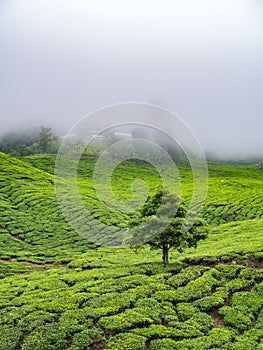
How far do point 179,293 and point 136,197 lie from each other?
51.0 metres

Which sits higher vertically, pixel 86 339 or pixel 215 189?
pixel 215 189

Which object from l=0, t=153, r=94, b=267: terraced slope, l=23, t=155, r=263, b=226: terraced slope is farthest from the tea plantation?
l=23, t=155, r=263, b=226: terraced slope

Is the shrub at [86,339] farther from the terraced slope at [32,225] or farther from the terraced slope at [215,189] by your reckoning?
the terraced slope at [215,189]

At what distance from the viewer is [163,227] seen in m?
26.7

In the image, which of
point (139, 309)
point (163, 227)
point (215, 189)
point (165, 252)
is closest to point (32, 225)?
point (165, 252)

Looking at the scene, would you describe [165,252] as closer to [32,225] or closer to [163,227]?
[163,227]

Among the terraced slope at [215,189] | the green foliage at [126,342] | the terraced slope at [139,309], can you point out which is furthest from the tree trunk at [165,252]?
the terraced slope at [215,189]

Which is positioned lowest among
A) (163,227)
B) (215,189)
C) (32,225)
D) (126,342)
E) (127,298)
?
(126,342)

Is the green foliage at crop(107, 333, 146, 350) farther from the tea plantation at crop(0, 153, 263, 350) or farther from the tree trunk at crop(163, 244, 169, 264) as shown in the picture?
the tree trunk at crop(163, 244, 169, 264)

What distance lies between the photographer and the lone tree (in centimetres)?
2697

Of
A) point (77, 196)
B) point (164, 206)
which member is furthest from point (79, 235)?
point (164, 206)

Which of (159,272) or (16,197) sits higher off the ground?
(16,197)

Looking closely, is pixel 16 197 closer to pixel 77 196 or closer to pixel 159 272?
pixel 77 196

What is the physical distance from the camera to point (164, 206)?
28.2 meters
